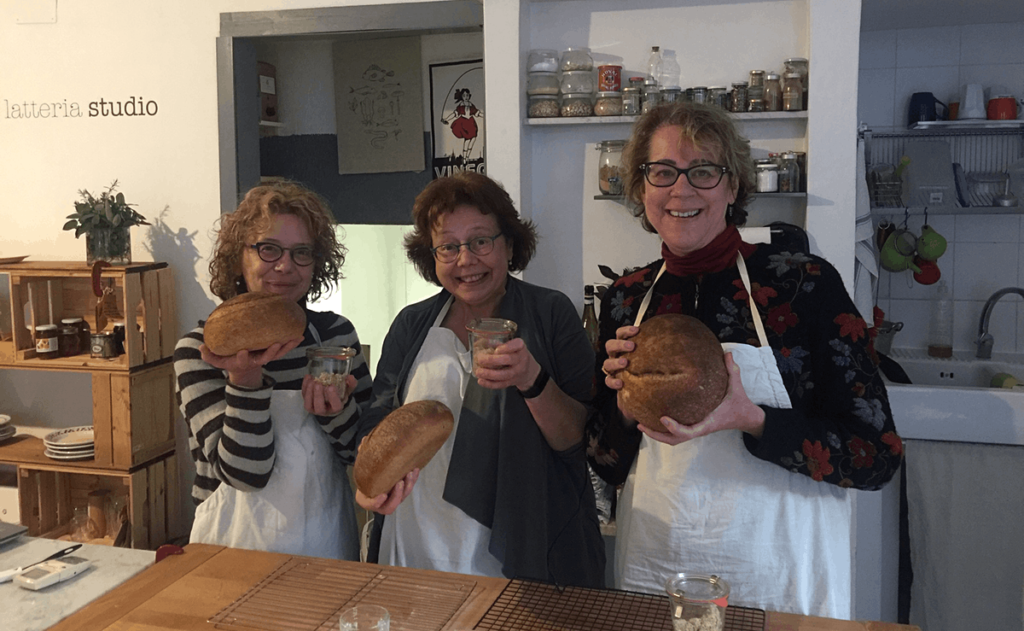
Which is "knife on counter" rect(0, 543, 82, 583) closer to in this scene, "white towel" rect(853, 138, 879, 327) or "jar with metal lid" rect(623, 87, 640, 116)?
"jar with metal lid" rect(623, 87, 640, 116)

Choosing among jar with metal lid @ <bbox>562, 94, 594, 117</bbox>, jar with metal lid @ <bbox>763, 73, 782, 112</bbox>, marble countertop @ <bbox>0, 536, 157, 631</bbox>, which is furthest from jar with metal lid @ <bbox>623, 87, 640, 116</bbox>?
marble countertop @ <bbox>0, 536, 157, 631</bbox>

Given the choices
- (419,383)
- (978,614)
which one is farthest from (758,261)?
(978,614)

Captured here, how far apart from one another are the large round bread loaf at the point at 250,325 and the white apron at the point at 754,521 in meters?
0.77

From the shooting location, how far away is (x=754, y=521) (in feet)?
5.00

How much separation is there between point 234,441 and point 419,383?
0.39 meters

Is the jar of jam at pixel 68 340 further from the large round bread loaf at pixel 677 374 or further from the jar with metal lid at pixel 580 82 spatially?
the large round bread loaf at pixel 677 374

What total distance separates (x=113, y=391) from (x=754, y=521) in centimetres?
278

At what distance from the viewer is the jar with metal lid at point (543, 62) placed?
3.14 m

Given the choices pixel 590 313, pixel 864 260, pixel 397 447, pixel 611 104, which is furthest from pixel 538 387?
pixel 864 260

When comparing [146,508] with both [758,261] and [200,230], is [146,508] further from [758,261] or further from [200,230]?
[758,261]

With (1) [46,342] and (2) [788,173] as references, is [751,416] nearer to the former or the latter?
(2) [788,173]

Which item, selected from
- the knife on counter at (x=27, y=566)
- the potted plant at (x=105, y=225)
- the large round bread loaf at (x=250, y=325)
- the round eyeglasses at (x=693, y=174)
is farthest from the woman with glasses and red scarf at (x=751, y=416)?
the potted plant at (x=105, y=225)

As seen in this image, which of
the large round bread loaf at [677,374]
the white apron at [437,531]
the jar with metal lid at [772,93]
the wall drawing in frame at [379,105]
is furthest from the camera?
the wall drawing in frame at [379,105]

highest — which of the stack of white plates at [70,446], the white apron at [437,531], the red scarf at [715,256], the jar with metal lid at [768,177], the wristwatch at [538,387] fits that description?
the jar with metal lid at [768,177]
